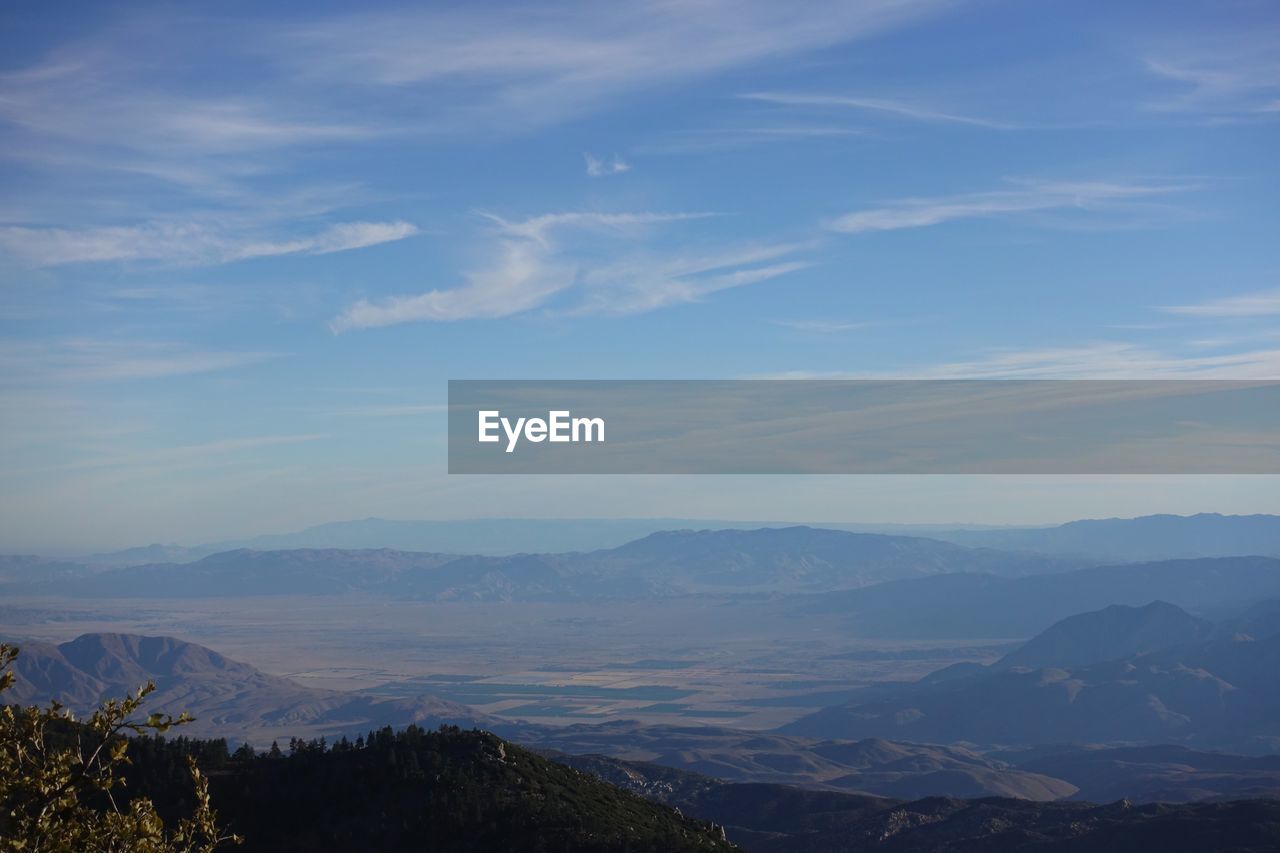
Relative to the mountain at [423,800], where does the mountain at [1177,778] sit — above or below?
below

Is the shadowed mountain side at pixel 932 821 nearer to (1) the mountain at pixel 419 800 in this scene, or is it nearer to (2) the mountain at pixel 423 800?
(2) the mountain at pixel 423 800

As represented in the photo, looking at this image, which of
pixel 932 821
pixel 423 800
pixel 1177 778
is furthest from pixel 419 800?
pixel 1177 778

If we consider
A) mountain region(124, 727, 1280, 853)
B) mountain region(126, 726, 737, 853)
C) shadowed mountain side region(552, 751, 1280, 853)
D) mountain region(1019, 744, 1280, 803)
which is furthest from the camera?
mountain region(1019, 744, 1280, 803)

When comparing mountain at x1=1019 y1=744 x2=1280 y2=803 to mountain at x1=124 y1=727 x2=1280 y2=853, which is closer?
mountain at x1=124 y1=727 x2=1280 y2=853

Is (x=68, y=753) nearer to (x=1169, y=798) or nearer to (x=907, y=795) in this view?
(x=1169, y=798)

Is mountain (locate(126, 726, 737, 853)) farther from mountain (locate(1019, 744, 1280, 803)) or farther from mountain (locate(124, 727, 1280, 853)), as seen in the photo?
mountain (locate(1019, 744, 1280, 803))

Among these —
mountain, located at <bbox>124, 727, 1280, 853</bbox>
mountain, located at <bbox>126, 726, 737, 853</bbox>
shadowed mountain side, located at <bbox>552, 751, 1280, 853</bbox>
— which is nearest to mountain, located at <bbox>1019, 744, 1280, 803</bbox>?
shadowed mountain side, located at <bbox>552, 751, 1280, 853</bbox>

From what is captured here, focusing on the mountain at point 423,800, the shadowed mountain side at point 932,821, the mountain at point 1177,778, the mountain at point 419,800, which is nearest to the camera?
the mountain at point 419,800

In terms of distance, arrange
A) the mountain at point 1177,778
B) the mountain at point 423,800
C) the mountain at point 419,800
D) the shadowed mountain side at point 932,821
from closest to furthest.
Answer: the mountain at point 419,800 → the mountain at point 423,800 → the shadowed mountain side at point 932,821 → the mountain at point 1177,778

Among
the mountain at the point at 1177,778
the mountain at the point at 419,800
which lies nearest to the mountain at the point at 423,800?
the mountain at the point at 419,800
